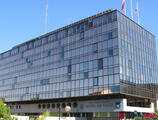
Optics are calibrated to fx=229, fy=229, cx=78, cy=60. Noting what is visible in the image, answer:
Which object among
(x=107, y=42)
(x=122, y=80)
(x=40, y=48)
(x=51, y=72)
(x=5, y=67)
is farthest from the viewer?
(x=5, y=67)

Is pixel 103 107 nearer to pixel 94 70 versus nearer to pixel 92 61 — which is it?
pixel 94 70

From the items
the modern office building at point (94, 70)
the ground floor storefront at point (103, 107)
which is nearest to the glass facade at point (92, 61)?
the modern office building at point (94, 70)

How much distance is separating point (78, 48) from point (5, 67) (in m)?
44.3

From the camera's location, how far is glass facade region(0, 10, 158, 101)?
2308 inches

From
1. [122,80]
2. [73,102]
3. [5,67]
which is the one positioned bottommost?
[73,102]

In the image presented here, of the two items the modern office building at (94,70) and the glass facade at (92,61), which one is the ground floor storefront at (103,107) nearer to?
the modern office building at (94,70)

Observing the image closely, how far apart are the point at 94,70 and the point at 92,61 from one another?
108 inches

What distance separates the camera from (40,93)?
77125 mm

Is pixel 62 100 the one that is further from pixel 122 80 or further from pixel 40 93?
pixel 122 80

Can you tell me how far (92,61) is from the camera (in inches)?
2482

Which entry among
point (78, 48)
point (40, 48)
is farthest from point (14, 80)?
point (78, 48)

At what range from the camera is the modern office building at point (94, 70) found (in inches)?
2282

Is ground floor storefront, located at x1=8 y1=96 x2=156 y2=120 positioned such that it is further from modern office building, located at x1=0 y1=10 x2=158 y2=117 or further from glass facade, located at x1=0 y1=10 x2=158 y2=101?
glass facade, located at x1=0 y1=10 x2=158 y2=101

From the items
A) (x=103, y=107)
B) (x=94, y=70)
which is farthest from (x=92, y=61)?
(x=103, y=107)
